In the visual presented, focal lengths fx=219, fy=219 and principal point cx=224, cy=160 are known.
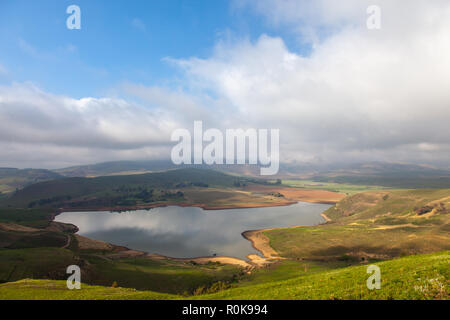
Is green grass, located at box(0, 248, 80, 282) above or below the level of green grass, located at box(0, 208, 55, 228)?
above

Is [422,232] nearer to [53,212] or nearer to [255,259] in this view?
[255,259]

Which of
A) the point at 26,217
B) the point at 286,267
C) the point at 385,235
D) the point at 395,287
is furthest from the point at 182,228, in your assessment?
the point at 395,287

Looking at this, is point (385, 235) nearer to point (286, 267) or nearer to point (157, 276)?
point (286, 267)

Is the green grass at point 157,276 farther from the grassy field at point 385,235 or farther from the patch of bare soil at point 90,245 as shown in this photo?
the grassy field at point 385,235

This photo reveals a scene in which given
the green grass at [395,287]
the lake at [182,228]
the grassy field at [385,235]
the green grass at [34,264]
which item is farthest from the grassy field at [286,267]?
the lake at [182,228]

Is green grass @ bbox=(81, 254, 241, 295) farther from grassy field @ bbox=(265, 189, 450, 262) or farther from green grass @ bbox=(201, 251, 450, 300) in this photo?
green grass @ bbox=(201, 251, 450, 300)

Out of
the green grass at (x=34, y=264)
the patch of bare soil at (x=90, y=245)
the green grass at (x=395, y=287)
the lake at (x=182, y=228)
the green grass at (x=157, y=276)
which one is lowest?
the lake at (x=182, y=228)

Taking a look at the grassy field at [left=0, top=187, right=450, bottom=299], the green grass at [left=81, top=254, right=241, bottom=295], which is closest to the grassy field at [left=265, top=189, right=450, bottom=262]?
the grassy field at [left=0, top=187, right=450, bottom=299]

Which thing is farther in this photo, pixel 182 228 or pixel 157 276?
pixel 182 228
